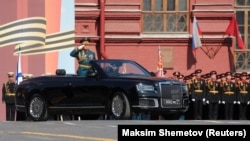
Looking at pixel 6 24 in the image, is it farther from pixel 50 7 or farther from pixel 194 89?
pixel 194 89

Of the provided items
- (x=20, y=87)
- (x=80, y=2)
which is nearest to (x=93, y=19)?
(x=80, y=2)

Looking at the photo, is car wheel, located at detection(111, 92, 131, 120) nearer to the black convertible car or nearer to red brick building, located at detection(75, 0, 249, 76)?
the black convertible car

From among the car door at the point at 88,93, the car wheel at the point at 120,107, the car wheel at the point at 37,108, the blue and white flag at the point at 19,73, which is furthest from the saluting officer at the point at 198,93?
the car wheel at the point at 120,107

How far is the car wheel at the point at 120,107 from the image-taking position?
21.0 meters

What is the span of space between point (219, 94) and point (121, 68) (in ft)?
26.6

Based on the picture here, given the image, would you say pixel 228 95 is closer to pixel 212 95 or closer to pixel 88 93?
pixel 212 95

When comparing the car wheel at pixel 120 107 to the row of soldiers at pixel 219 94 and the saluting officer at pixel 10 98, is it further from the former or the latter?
the row of soldiers at pixel 219 94

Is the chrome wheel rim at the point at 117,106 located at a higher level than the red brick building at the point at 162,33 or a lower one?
lower

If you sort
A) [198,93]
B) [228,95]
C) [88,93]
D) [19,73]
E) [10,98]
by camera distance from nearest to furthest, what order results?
[88,93] < [10,98] < [198,93] < [19,73] < [228,95]

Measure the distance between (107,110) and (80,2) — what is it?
12.9m

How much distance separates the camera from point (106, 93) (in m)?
21.7

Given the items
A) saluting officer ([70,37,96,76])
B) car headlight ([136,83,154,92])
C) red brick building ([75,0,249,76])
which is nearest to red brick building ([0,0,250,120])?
red brick building ([75,0,249,76])

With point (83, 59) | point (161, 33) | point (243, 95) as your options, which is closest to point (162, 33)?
point (161, 33)

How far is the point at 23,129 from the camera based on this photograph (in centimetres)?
1806
